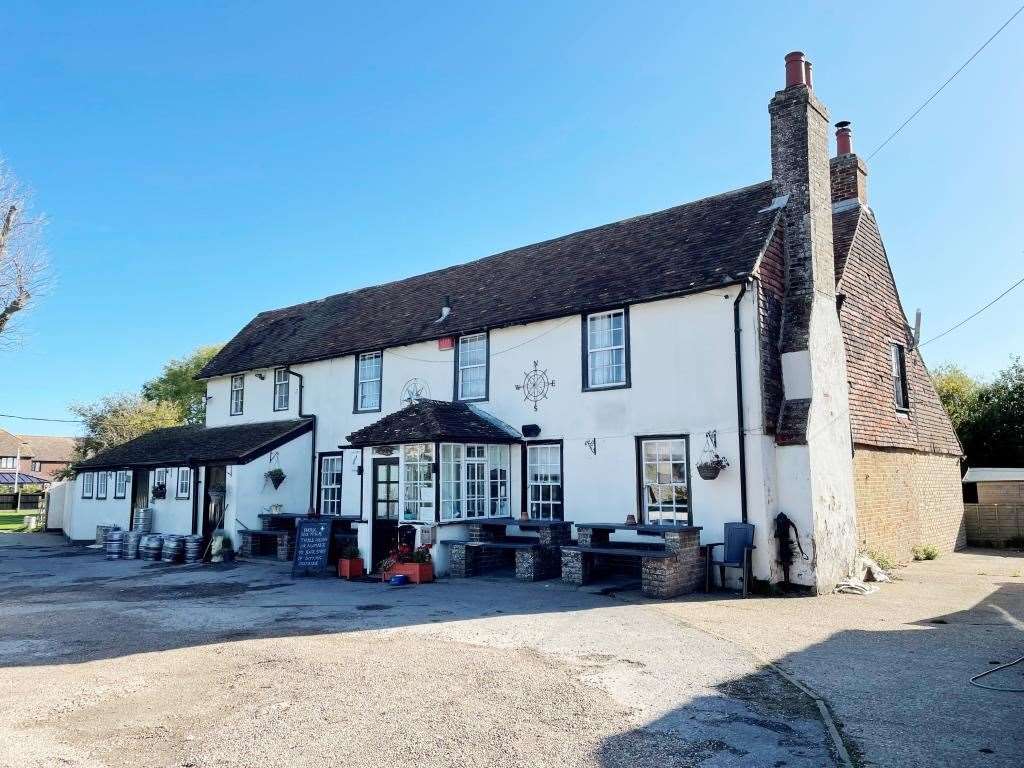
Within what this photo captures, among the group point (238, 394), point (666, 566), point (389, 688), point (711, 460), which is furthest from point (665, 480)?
point (238, 394)

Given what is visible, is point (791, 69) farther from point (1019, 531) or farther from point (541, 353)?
point (1019, 531)

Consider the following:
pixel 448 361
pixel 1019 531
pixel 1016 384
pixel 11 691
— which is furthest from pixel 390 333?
pixel 1016 384

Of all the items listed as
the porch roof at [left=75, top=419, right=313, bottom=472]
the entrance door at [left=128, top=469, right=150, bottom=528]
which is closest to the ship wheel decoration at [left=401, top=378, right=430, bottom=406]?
the porch roof at [left=75, top=419, right=313, bottom=472]

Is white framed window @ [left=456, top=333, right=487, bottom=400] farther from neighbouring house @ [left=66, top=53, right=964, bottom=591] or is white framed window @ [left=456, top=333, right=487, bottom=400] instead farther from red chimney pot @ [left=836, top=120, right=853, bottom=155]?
red chimney pot @ [left=836, top=120, right=853, bottom=155]

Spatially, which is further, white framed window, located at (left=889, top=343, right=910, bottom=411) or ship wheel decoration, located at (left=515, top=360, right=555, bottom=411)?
white framed window, located at (left=889, top=343, right=910, bottom=411)

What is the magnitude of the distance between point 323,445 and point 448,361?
5.41m

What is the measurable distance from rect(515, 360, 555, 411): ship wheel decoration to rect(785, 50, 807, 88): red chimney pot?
7864 millimetres

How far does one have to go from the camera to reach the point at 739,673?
757 centimetres

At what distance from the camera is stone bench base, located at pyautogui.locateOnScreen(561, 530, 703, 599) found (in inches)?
481

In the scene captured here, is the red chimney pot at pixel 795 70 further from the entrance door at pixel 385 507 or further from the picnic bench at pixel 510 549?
the entrance door at pixel 385 507

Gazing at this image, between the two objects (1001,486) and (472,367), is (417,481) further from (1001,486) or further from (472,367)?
(1001,486)

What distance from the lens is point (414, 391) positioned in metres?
19.0

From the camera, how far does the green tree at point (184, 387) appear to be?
5088cm

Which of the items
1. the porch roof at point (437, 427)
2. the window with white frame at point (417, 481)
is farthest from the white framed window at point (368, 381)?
the window with white frame at point (417, 481)
